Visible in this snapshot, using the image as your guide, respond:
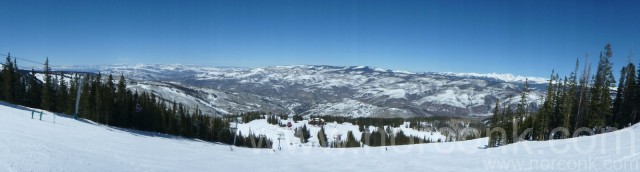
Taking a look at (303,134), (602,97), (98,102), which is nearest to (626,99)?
(602,97)

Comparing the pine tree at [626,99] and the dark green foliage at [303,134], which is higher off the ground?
the pine tree at [626,99]

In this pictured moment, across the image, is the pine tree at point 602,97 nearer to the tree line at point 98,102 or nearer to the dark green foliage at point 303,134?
the tree line at point 98,102

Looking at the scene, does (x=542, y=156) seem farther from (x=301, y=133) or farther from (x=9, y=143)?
(x=301, y=133)

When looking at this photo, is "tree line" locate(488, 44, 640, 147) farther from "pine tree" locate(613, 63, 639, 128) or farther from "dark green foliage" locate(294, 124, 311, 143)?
"dark green foliage" locate(294, 124, 311, 143)

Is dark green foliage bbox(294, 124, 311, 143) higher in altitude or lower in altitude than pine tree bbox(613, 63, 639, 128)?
lower

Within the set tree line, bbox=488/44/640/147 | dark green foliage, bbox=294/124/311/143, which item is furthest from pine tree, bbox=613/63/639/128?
dark green foliage, bbox=294/124/311/143

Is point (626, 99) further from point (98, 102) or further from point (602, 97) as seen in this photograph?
point (98, 102)

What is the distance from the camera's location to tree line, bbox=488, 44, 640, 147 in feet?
226

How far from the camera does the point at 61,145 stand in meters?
21.4

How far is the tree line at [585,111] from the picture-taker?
68875mm

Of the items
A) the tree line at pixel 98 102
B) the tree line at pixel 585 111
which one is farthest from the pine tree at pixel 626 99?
the tree line at pixel 98 102

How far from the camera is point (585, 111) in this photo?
71312 mm

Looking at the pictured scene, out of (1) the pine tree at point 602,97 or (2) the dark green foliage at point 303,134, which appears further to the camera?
(2) the dark green foliage at point 303,134

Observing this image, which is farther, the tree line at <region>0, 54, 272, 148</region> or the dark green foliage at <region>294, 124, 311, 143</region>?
the dark green foliage at <region>294, 124, 311, 143</region>
